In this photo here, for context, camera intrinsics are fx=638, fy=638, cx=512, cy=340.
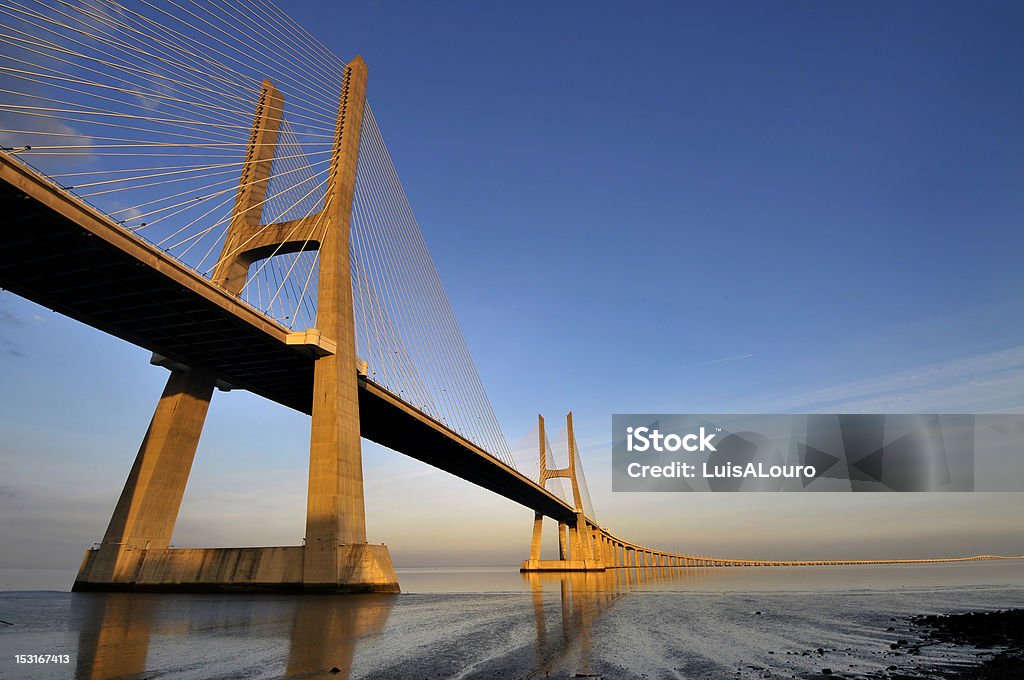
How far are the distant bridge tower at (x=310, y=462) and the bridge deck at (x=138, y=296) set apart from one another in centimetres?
257

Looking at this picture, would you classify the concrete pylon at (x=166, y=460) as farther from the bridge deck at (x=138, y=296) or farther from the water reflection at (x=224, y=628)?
the water reflection at (x=224, y=628)

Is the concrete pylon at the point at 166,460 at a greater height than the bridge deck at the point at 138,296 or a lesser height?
lesser

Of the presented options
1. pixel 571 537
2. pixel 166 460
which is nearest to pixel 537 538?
pixel 571 537

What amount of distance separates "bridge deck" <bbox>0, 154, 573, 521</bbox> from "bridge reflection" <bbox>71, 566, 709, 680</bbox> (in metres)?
12.0

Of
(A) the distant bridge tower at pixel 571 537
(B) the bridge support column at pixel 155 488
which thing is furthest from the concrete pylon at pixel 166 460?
(A) the distant bridge tower at pixel 571 537

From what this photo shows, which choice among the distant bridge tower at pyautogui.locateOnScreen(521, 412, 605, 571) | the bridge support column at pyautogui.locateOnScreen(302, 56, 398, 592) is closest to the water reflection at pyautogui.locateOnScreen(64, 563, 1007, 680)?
the bridge support column at pyautogui.locateOnScreen(302, 56, 398, 592)

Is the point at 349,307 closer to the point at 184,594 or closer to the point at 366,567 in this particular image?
the point at 366,567

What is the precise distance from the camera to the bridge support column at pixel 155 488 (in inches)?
1261

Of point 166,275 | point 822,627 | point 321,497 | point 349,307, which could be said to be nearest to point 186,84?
point 166,275

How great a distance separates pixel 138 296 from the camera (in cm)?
2692

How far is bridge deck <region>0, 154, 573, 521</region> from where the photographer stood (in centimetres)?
2084

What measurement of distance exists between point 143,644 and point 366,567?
16.9m

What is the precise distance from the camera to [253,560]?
100 feet

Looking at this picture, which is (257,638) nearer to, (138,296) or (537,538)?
(138,296)
